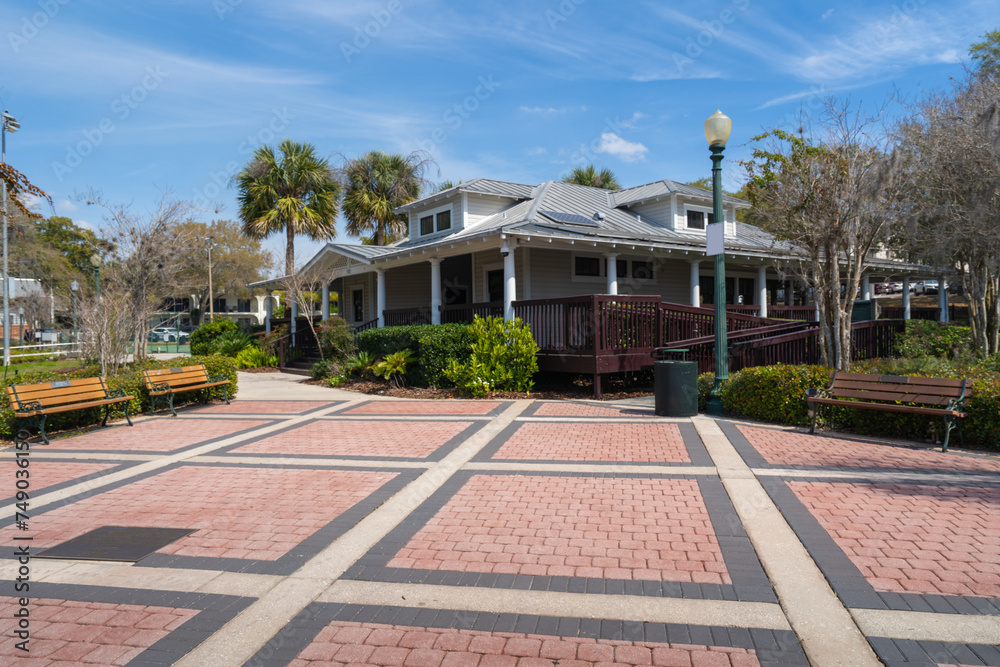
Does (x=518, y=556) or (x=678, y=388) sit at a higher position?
(x=678, y=388)

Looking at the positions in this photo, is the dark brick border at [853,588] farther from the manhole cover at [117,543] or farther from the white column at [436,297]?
the white column at [436,297]

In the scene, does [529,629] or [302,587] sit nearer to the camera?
[529,629]

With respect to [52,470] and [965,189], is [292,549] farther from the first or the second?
[965,189]

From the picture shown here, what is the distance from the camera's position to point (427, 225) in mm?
20953

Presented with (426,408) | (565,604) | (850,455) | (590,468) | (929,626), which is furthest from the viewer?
(426,408)

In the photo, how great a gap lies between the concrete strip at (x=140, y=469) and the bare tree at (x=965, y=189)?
509 inches

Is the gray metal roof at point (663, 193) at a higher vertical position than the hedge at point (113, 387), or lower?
higher

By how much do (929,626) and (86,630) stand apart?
4.58 m

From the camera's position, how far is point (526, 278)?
17125mm

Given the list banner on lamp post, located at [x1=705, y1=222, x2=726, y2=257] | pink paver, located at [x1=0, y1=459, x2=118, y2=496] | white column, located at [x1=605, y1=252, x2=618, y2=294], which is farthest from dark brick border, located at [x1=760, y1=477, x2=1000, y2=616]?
white column, located at [x1=605, y1=252, x2=618, y2=294]

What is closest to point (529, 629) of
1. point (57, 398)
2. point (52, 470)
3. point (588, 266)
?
point (52, 470)

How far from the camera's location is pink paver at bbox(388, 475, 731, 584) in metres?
3.99

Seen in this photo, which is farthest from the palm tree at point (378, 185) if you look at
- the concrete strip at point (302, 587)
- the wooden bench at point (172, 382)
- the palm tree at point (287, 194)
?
the concrete strip at point (302, 587)

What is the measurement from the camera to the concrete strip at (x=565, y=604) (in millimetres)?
3287
